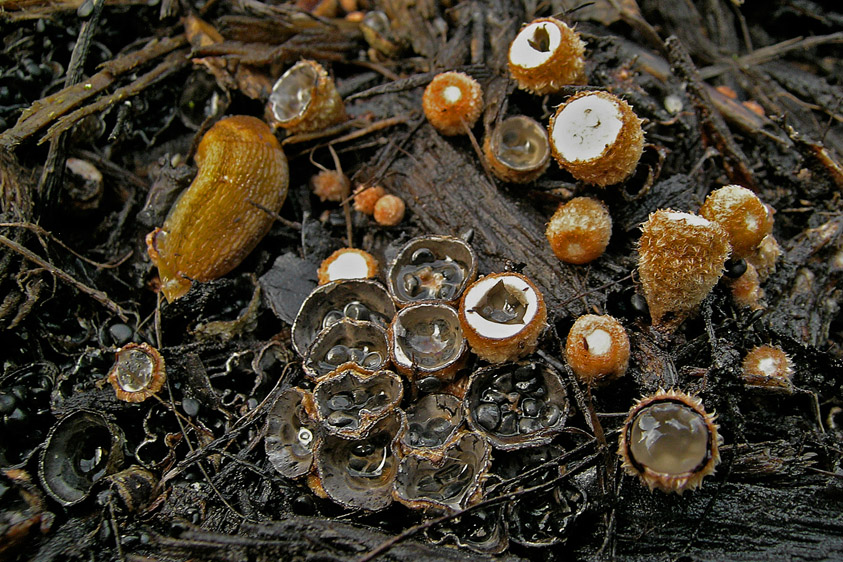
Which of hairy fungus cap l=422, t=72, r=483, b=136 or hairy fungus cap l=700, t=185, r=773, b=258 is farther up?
hairy fungus cap l=422, t=72, r=483, b=136

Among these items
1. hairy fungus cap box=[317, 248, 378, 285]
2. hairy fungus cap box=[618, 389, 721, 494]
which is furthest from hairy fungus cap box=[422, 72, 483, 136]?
hairy fungus cap box=[618, 389, 721, 494]

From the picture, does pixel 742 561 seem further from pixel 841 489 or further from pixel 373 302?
pixel 373 302

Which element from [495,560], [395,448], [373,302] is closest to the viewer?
[495,560]

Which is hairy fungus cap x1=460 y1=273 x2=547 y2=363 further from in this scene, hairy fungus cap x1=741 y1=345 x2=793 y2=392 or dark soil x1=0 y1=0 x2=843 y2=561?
hairy fungus cap x1=741 y1=345 x2=793 y2=392

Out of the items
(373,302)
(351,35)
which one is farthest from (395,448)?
(351,35)

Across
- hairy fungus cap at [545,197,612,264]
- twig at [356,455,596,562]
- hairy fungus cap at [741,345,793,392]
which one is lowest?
twig at [356,455,596,562]

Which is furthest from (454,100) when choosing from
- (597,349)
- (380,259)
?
(597,349)

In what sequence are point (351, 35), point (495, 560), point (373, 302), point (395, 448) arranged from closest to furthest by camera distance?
point (495, 560) → point (395, 448) → point (373, 302) → point (351, 35)
